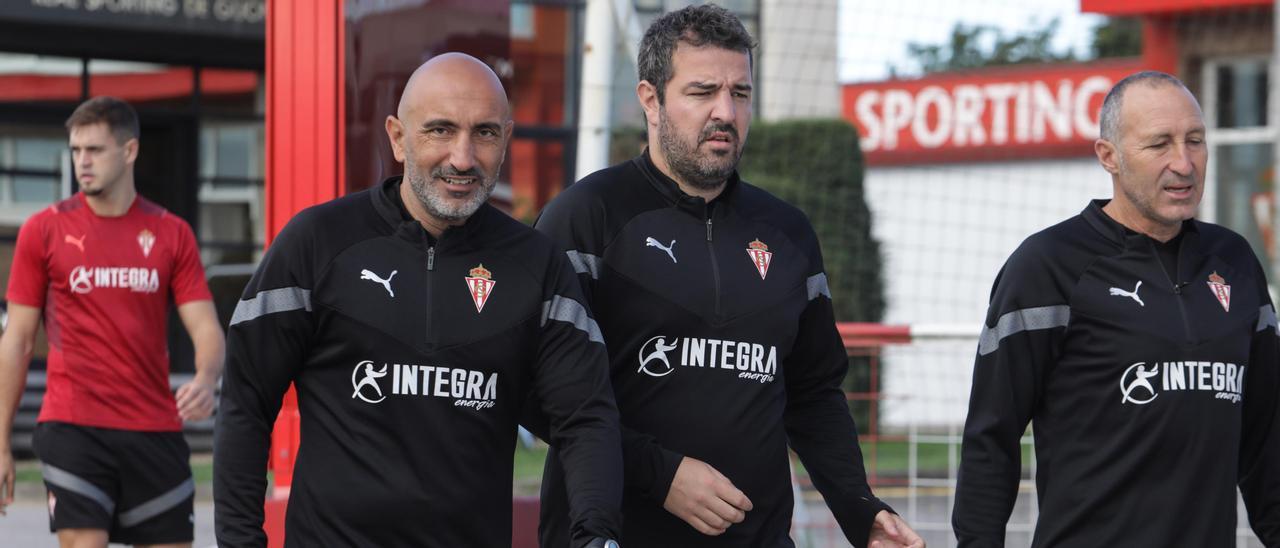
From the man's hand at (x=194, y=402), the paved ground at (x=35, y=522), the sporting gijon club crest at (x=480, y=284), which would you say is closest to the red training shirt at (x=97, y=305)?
the man's hand at (x=194, y=402)

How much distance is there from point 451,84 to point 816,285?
109cm

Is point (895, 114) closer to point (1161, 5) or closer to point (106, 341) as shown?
point (1161, 5)

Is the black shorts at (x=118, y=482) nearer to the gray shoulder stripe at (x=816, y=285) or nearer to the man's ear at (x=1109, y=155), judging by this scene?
the gray shoulder stripe at (x=816, y=285)

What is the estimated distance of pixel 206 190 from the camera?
1456 cm

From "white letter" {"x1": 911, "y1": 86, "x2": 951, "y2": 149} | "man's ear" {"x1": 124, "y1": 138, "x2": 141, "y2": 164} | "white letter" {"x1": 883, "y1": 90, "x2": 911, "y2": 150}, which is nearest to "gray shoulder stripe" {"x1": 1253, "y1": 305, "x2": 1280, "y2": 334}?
"man's ear" {"x1": 124, "y1": 138, "x2": 141, "y2": 164}

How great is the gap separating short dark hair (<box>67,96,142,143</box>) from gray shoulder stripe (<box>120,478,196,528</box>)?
1.30 meters

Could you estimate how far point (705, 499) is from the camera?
3.57 m

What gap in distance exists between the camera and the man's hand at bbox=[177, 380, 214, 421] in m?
5.69

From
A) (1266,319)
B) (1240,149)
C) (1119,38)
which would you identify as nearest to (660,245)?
(1266,319)

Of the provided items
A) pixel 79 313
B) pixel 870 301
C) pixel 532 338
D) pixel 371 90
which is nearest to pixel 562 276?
pixel 532 338

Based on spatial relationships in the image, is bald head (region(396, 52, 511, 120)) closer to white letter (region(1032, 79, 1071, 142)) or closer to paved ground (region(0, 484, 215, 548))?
paved ground (region(0, 484, 215, 548))

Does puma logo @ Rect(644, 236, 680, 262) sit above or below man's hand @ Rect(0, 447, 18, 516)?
above

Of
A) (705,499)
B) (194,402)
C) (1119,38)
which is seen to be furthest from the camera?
(1119,38)

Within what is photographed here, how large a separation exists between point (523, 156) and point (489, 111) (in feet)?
38.7
